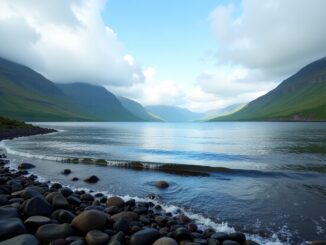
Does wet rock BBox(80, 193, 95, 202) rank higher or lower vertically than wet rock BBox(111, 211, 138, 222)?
lower

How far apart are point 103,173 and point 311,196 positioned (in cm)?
2055

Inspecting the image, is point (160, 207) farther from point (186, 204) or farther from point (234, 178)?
point (234, 178)

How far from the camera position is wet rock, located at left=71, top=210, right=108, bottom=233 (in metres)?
13.1

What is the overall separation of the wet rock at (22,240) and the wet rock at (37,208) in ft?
10.9

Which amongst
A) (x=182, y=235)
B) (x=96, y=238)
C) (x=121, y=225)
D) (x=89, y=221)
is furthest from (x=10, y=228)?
(x=182, y=235)

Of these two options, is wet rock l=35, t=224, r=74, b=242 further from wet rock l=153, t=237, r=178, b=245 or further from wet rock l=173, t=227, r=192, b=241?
wet rock l=173, t=227, r=192, b=241

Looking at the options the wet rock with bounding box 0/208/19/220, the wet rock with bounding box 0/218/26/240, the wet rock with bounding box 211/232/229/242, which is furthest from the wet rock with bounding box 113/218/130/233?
the wet rock with bounding box 0/208/19/220

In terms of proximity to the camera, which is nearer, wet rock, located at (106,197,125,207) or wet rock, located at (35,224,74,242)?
wet rock, located at (35,224,74,242)

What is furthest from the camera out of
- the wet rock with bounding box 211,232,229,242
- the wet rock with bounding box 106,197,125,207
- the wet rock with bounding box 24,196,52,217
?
the wet rock with bounding box 106,197,125,207

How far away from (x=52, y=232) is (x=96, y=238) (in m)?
1.97

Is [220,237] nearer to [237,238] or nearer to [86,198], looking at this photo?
[237,238]

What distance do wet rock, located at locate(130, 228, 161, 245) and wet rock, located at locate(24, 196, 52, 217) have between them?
17.4ft

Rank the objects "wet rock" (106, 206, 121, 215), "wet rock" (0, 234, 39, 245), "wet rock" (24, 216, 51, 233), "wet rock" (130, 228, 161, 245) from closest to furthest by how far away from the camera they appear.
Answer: "wet rock" (0, 234, 39, 245) < "wet rock" (130, 228, 161, 245) < "wet rock" (24, 216, 51, 233) < "wet rock" (106, 206, 121, 215)

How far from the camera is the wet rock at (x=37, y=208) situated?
14.4m
